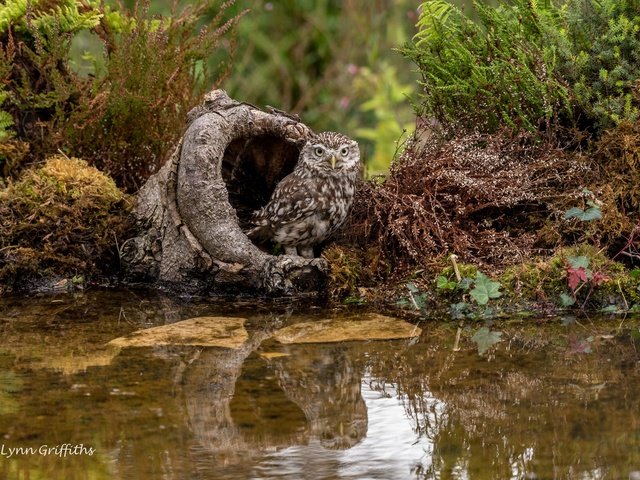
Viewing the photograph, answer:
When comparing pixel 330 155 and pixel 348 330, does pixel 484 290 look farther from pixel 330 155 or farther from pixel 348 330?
pixel 330 155

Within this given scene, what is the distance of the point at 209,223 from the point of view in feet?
16.9

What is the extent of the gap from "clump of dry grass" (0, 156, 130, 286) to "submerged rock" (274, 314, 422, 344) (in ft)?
5.28

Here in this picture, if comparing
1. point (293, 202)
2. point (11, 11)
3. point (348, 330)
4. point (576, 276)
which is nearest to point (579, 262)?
point (576, 276)

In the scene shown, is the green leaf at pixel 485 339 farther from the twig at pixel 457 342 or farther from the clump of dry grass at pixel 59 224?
the clump of dry grass at pixel 59 224

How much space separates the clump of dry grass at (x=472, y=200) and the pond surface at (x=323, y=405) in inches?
22.7

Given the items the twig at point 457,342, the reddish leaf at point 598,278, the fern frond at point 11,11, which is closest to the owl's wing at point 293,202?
the twig at point 457,342

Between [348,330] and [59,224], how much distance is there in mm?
2016

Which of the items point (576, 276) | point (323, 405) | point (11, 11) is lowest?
point (323, 405)

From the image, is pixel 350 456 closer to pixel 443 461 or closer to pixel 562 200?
pixel 443 461

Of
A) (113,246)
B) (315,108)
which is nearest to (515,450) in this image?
(113,246)

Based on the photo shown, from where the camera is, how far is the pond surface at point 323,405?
9.52ft

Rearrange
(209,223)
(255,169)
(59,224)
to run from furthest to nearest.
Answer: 1. (255,169)
2. (59,224)
3. (209,223)

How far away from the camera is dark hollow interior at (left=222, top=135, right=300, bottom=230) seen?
5719 millimetres

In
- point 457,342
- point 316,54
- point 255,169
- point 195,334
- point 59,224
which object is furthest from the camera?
point 316,54
